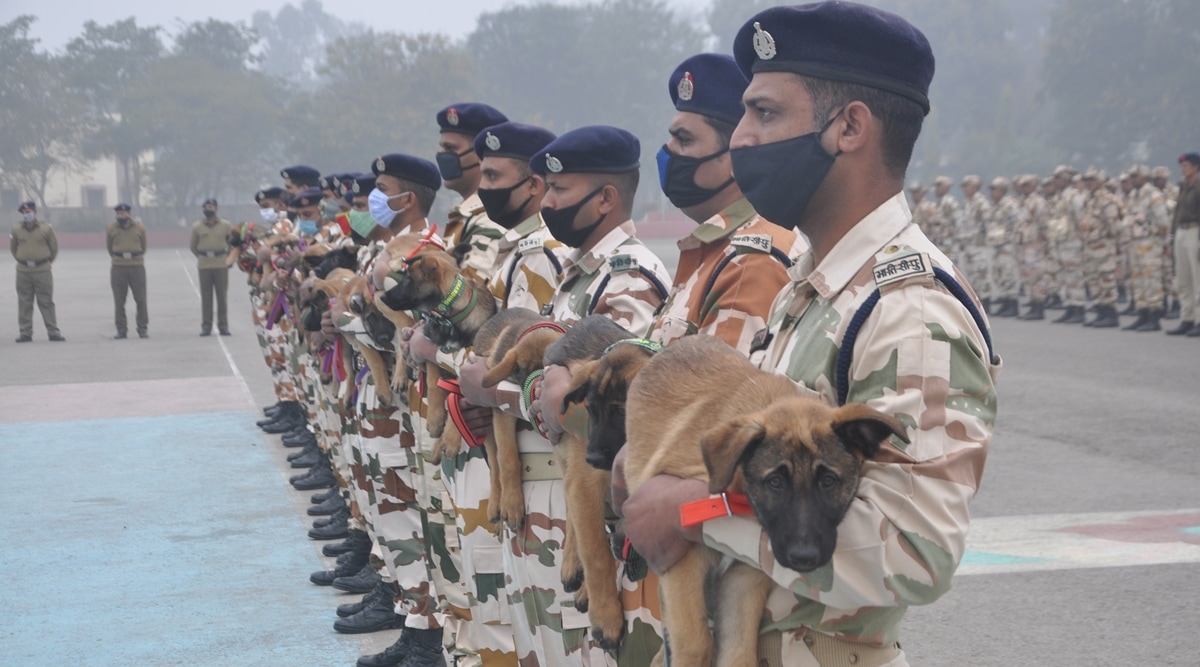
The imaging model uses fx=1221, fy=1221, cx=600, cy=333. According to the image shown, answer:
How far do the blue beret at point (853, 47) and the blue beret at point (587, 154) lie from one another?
176 centimetres

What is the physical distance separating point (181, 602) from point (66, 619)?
1.78 ft

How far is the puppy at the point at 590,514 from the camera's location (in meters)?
3.07

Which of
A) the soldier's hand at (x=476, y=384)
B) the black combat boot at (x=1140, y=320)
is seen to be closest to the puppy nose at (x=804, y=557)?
the soldier's hand at (x=476, y=384)

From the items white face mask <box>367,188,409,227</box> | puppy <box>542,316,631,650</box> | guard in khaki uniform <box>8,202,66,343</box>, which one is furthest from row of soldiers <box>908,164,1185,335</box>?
guard in khaki uniform <box>8,202,66,343</box>

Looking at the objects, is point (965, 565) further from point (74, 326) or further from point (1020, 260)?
point (74, 326)

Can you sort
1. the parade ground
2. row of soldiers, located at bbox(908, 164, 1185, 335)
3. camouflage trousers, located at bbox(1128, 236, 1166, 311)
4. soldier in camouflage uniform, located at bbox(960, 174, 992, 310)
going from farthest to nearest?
1. soldier in camouflage uniform, located at bbox(960, 174, 992, 310)
2. row of soldiers, located at bbox(908, 164, 1185, 335)
3. camouflage trousers, located at bbox(1128, 236, 1166, 311)
4. the parade ground

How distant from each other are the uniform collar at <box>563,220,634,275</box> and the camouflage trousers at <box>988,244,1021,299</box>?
17549mm

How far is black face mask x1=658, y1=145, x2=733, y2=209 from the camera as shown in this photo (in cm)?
338

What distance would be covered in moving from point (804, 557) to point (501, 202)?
3.26 metres

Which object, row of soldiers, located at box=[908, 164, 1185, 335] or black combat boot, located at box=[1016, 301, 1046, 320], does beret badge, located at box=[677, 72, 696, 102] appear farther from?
black combat boot, located at box=[1016, 301, 1046, 320]

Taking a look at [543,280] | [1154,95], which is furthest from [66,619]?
[1154,95]

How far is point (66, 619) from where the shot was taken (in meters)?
6.07

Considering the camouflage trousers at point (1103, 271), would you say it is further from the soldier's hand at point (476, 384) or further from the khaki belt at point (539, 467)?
the soldier's hand at point (476, 384)

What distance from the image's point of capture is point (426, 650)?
204 inches
